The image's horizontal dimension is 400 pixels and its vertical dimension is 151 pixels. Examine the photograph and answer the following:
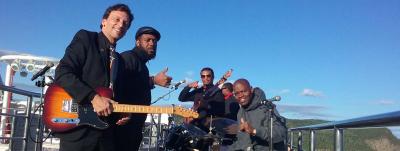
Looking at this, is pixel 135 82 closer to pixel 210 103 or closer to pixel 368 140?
pixel 368 140

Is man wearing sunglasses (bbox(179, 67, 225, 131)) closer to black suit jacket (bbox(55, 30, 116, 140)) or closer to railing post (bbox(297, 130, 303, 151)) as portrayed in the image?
railing post (bbox(297, 130, 303, 151))

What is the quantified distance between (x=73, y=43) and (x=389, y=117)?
2232 mm

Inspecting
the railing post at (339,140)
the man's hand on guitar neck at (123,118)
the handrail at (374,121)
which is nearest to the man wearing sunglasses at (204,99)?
the man's hand on guitar neck at (123,118)

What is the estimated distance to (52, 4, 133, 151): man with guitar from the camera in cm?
301

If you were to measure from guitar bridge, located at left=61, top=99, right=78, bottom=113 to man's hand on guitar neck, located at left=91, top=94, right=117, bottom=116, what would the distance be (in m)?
0.23

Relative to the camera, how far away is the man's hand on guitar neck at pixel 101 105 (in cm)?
301

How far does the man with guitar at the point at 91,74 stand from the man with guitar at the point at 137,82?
324 mm

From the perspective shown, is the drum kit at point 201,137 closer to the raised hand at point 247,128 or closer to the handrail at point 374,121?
the raised hand at point 247,128

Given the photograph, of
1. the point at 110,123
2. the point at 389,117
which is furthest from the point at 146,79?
the point at 389,117

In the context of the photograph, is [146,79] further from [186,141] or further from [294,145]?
[294,145]

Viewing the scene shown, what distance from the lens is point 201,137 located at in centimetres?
552

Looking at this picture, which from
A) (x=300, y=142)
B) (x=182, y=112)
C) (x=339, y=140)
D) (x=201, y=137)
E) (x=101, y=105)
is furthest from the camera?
(x=300, y=142)

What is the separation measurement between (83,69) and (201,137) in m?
2.67

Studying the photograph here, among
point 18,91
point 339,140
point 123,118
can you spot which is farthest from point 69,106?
point 339,140
